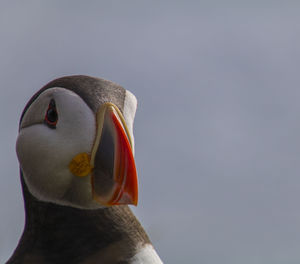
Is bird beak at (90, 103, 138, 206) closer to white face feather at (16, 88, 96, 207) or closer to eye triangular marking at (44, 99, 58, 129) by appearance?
white face feather at (16, 88, 96, 207)

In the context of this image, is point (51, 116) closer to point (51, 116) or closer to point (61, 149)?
point (51, 116)

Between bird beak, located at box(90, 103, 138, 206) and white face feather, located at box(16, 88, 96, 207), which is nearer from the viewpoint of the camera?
bird beak, located at box(90, 103, 138, 206)

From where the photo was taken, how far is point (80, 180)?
5547 millimetres

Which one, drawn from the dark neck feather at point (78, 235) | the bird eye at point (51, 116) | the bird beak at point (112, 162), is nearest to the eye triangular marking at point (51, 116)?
the bird eye at point (51, 116)

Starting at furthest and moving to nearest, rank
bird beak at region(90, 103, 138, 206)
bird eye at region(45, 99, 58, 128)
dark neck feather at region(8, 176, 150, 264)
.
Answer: bird eye at region(45, 99, 58, 128) → dark neck feather at region(8, 176, 150, 264) → bird beak at region(90, 103, 138, 206)

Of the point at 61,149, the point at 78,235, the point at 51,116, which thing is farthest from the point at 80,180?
the point at 51,116

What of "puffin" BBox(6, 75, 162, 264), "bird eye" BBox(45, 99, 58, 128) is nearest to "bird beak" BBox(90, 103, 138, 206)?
"puffin" BBox(6, 75, 162, 264)

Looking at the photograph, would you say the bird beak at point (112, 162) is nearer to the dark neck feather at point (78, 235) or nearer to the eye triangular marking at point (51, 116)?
the dark neck feather at point (78, 235)

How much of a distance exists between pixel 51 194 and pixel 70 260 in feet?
1.77

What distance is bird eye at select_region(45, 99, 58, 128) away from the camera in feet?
18.5

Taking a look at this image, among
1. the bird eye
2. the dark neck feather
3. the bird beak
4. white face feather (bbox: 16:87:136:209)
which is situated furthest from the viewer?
the bird eye

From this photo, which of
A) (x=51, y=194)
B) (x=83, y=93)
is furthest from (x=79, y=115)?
(x=51, y=194)

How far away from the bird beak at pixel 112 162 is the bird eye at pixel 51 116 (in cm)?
35

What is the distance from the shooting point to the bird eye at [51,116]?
5652 millimetres
